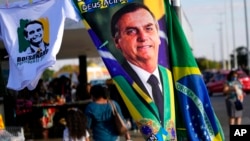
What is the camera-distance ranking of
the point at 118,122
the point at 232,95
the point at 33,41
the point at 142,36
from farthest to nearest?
the point at 232,95, the point at 118,122, the point at 33,41, the point at 142,36

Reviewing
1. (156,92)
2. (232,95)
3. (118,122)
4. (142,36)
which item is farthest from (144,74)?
(232,95)

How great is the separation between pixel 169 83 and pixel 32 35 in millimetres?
1815

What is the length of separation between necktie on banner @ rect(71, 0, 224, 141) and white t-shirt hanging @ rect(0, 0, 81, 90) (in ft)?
1.56

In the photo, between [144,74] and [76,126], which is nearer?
[144,74]

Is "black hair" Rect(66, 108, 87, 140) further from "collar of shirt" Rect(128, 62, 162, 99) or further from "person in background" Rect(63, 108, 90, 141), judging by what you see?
"collar of shirt" Rect(128, 62, 162, 99)

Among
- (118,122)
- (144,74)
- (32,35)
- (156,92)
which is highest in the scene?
(32,35)

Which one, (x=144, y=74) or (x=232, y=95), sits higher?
(x=144, y=74)

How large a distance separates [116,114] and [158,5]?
186 cm

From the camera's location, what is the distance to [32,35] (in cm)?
729

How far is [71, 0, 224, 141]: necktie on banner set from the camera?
6.65m

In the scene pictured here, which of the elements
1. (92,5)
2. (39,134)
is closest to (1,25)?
(92,5)

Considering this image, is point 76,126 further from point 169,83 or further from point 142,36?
point 142,36

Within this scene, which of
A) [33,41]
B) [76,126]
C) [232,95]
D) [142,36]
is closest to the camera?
[142,36]

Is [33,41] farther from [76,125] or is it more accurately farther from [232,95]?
[232,95]
